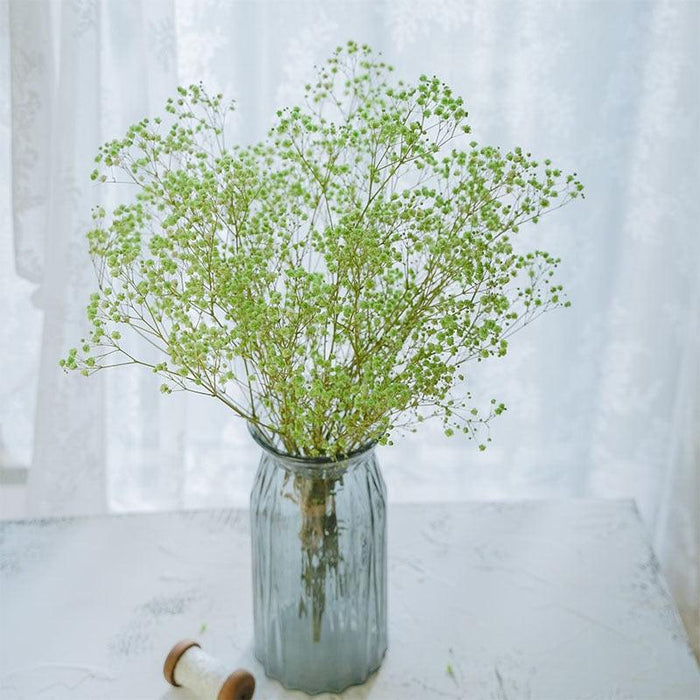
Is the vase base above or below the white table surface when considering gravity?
below

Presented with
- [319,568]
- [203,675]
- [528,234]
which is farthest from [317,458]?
[528,234]

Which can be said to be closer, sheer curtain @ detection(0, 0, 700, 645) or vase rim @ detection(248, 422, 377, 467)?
vase rim @ detection(248, 422, 377, 467)

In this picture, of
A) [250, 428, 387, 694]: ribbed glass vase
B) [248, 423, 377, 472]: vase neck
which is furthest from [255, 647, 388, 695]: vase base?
[248, 423, 377, 472]: vase neck

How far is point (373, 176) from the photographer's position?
898 millimetres

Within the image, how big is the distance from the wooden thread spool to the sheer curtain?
0.63 meters

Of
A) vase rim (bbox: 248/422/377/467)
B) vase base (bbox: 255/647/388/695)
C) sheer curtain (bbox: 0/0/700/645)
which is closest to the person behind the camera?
vase rim (bbox: 248/422/377/467)

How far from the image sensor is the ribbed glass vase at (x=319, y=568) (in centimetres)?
100

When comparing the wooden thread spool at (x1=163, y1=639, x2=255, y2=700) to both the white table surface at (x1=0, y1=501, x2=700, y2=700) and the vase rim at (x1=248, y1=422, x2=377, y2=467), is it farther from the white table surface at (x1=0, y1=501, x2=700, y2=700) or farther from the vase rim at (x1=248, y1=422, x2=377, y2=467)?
the vase rim at (x1=248, y1=422, x2=377, y2=467)

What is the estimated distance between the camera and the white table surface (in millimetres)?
1111

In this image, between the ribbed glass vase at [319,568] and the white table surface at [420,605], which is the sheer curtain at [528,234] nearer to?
the white table surface at [420,605]

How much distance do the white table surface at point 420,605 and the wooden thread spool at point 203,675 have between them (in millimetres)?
27

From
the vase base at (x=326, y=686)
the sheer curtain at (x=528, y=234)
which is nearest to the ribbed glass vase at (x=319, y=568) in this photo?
the vase base at (x=326, y=686)

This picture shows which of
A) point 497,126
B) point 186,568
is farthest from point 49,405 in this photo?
point 497,126

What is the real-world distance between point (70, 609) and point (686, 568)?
109 centimetres
